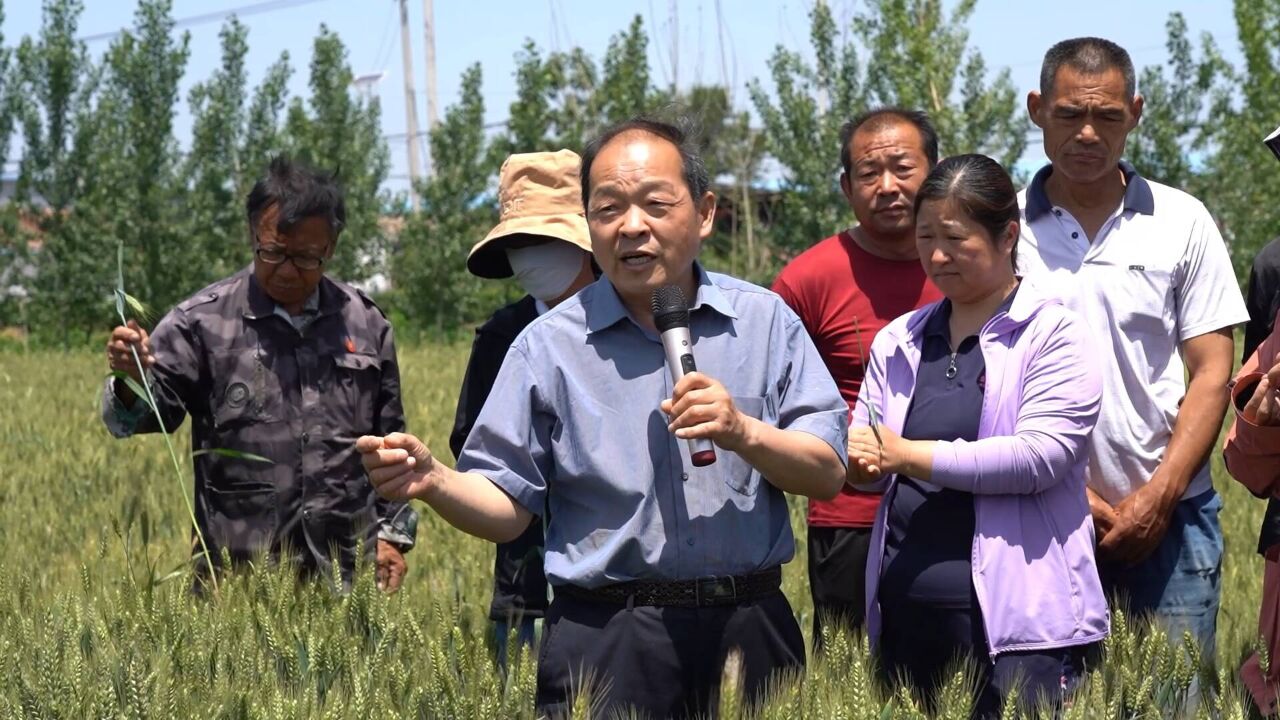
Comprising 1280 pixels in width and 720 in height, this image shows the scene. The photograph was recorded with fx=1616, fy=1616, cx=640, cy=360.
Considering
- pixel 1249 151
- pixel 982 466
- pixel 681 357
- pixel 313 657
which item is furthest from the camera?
pixel 1249 151

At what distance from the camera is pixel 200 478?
15.2 ft

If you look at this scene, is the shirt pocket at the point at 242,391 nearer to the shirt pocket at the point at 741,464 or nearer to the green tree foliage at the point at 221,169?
the shirt pocket at the point at 741,464

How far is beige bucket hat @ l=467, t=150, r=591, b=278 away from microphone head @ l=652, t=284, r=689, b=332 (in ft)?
3.86

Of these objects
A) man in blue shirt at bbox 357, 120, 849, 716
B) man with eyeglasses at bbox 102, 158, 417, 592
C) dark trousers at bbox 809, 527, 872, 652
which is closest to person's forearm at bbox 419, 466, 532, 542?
man in blue shirt at bbox 357, 120, 849, 716

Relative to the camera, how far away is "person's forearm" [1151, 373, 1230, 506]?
3.84m

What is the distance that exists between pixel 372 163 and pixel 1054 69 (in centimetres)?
3251

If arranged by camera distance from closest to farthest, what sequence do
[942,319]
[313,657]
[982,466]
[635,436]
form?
[635,436] < [313,657] < [982,466] < [942,319]

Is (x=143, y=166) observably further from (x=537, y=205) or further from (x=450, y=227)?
(x=537, y=205)

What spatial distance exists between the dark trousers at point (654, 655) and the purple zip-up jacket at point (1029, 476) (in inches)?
22.7

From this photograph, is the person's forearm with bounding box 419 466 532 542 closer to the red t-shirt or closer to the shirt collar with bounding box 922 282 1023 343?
the shirt collar with bounding box 922 282 1023 343

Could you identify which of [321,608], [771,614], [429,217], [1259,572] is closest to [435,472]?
[771,614]

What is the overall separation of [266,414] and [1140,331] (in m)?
2.35

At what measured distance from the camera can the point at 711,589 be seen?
3029mm

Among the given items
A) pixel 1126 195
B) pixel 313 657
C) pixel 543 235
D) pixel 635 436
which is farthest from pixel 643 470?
pixel 1126 195
